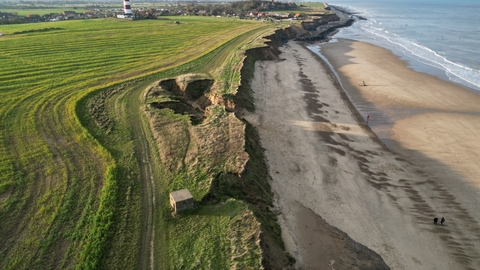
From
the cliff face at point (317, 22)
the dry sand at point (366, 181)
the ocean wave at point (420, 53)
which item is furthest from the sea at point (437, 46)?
the dry sand at point (366, 181)

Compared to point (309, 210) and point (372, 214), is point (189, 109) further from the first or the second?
point (372, 214)

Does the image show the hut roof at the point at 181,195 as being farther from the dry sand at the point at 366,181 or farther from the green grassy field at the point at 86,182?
the dry sand at the point at 366,181

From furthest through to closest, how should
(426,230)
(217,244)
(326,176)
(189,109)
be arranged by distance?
(189,109)
(326,176)
(426,230)
(217,244)

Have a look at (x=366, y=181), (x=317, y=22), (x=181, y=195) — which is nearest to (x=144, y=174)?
(x=181, y=195)

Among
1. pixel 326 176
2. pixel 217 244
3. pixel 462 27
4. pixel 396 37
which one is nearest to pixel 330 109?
pixel 326 176

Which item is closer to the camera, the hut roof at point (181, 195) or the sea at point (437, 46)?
the hut roof at point (181, 195)

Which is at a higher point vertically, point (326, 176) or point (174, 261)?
point (174, 261)

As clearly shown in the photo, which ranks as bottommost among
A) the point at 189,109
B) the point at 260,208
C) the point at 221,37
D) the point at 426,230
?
the point at 426,230

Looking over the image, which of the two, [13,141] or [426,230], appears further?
[13,141]
